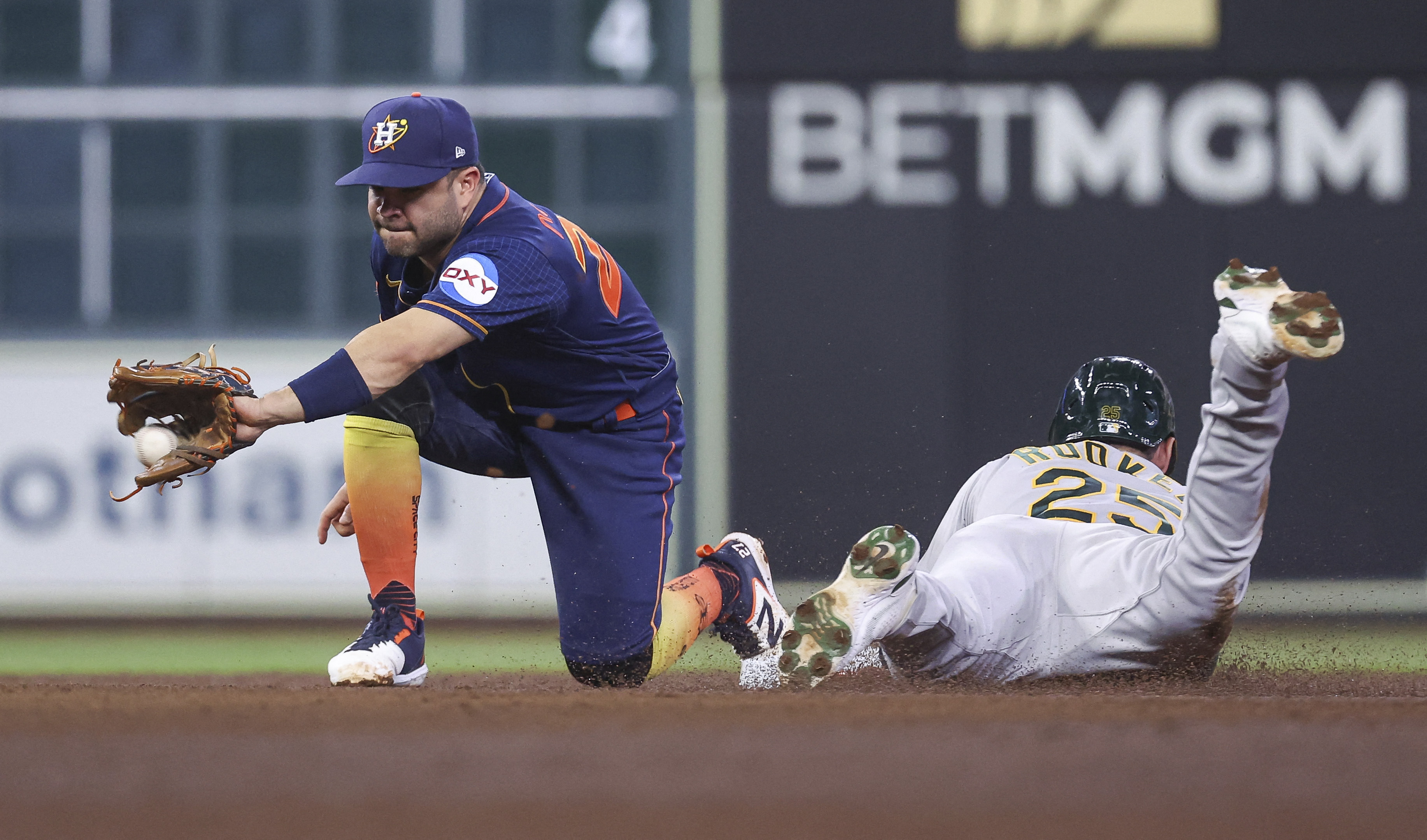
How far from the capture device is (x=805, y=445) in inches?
262

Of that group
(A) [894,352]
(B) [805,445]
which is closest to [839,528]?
(B) [805,445]

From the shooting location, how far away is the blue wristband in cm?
211

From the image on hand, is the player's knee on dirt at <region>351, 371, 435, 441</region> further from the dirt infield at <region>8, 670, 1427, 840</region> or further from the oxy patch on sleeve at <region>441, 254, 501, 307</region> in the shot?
the dirt infield at <region>8, 670, 1427, 840</region>

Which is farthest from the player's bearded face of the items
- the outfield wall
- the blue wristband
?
the outfield wall

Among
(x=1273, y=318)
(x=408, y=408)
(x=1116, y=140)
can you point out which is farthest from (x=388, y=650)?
(x=1116, y=140)

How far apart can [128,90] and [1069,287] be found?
466 centimetres

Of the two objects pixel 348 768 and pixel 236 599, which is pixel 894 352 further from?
pixel 348 768

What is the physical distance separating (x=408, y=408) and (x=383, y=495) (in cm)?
18

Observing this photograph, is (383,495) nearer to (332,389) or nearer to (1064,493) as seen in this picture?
(332,389)

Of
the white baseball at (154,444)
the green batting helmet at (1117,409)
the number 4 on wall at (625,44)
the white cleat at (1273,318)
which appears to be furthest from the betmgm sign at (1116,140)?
the white baseball at (154,444)

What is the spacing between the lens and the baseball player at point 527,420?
8.21 feet

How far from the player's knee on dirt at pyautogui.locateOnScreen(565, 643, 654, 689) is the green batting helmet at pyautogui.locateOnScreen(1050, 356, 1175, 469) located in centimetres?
107

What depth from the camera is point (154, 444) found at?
211 centimetres

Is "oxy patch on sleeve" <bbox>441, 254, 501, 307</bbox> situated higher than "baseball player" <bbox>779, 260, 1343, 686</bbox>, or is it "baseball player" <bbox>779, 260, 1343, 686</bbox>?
"oxy patch on sleeve" <bbox>441, 254, 501, 307</bbox>
